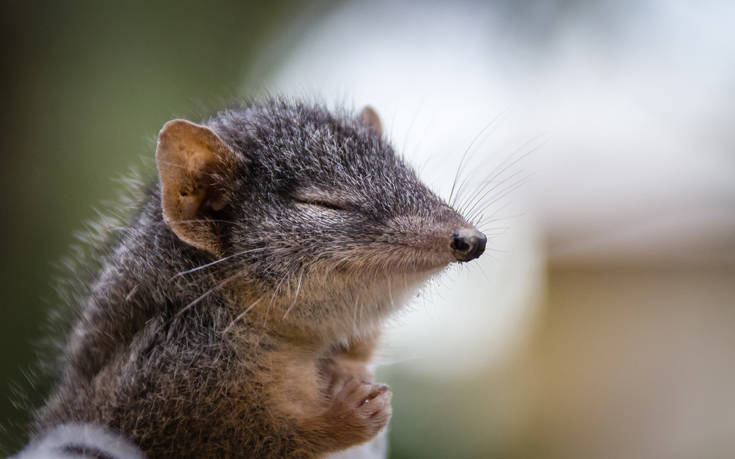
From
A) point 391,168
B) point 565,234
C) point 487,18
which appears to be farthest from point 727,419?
point 391,168

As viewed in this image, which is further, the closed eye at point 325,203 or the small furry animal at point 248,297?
the closed eye at point 325,203

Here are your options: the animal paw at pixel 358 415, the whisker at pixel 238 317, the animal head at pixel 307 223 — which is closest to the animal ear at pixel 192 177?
the animal head at pixel 307 223

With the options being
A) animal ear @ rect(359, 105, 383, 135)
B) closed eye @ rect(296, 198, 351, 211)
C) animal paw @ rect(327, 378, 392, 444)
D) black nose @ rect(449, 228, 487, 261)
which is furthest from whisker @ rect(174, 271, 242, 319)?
animal ear @ rect(359, 105, 383, 135)

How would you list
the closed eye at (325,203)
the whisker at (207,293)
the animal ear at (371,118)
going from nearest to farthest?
1. the whisker at (207,293)
2. the closed eye at (325,203)
3. the animal ear at (371,118)

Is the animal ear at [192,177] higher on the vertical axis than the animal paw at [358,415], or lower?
higher

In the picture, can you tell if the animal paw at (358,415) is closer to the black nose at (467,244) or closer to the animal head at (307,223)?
the animal head at (307,223)

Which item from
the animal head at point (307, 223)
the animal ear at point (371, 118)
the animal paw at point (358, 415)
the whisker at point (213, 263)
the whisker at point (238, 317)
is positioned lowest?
the animal paw at point (358, 415)

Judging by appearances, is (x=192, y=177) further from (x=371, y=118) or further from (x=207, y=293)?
(x=371, y=118)

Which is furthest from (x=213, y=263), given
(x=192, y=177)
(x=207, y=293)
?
(x=192, y=177)
